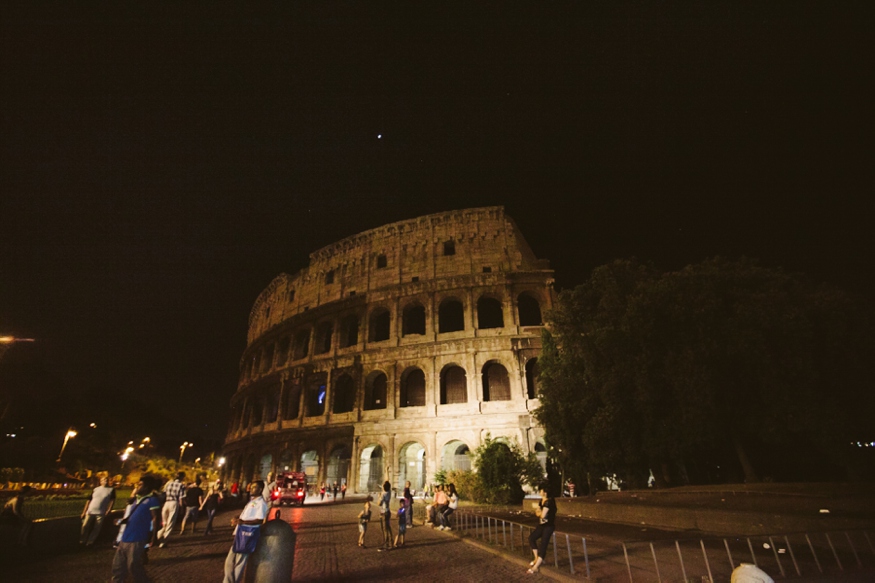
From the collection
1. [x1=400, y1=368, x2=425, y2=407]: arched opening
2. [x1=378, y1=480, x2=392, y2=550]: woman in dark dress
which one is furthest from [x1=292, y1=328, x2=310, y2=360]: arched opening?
[x1=378, y1=480, x2=392, y2=550]: woman in dark dress

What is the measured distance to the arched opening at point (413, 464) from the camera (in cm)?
2498

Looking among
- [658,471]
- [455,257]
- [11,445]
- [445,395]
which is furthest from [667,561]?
[11,445]

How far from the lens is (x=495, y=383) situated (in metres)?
26.2

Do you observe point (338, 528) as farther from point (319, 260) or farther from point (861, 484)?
point (319, 260)

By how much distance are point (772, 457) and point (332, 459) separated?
23.4m

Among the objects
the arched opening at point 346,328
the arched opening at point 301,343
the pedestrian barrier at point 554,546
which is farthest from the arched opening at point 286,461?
the pedestrian barrier at point 554,546

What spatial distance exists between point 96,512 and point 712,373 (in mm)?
15721

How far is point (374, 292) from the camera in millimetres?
29500

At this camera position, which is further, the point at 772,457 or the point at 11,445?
the point at 11,445

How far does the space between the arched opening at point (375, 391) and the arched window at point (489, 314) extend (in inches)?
322

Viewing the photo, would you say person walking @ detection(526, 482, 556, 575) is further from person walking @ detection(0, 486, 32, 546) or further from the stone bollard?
person walking @ detection(0, 486, 32, 546)

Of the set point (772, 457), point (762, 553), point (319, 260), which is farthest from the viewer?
point (319, 260)

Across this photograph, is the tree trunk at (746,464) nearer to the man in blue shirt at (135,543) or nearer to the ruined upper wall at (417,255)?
the man in blue shirt at (135,543)

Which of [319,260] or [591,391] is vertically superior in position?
[319,260]
